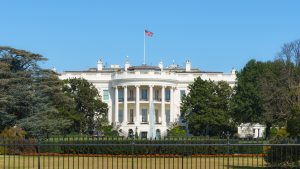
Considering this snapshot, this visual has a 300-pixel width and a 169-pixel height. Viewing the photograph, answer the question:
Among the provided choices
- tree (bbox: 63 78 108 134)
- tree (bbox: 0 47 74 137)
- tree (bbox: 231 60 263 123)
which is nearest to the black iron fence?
tree (bbox: 0 47 74 137)

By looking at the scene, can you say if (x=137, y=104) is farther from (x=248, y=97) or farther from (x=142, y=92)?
(x=248, y=97)

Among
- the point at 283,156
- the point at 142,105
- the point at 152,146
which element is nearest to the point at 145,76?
the point at 142,105

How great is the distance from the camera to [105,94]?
91.8 m

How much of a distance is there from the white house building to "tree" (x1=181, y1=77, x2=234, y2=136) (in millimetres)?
10741

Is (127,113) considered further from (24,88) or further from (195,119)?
(24,88)

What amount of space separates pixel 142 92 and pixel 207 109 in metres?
18.7

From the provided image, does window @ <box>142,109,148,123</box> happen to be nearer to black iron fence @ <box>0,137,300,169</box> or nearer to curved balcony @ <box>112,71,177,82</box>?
curved balcony @ <box>112,71,177,82</box>

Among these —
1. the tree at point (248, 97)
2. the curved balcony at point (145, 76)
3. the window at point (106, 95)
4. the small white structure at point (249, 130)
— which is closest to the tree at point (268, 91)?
the tree at point (248, 97)

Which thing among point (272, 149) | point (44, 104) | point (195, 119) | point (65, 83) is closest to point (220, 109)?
point (195, 119)

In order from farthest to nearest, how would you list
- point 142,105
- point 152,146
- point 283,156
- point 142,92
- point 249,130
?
point 142,92 < point 142,105 < point 249,130 < point 152,146 < point 283,156

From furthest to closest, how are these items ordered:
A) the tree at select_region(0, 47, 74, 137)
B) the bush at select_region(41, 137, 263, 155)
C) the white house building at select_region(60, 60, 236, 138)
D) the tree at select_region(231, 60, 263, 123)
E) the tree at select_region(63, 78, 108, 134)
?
the white house building at select_region(60, 60, 236, 138) < the tree at select_region(63, 78, 108, 134) < the tree at select_region(231, 60, 263, 123) < the tree at select_region(0, 47, 74, 137) < the bush at select_region(41, 137, 263, 155)

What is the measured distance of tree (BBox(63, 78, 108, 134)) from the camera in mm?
73000

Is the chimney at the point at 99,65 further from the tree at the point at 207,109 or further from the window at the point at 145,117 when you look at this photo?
the tree at the point at 207,109

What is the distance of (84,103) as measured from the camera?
7325 cm
